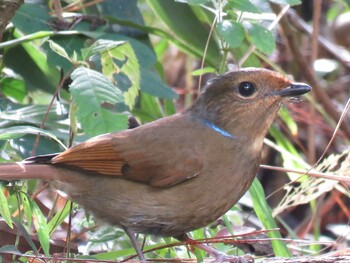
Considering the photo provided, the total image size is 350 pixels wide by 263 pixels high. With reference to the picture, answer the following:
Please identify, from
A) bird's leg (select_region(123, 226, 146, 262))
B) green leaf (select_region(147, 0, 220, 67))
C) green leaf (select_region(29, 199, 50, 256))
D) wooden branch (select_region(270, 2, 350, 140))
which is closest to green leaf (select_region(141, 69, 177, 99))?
green leaf (select_region(147, 0, 220, 67))

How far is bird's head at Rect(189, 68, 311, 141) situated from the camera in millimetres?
3648

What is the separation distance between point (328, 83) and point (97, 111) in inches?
164

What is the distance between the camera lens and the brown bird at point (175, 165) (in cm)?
354

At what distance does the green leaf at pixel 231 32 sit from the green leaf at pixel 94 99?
0.55 m

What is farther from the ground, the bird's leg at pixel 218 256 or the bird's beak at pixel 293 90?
the bird's beak at pixel 293 90

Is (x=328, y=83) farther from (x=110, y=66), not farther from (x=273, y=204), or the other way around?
(x=110, y=66)

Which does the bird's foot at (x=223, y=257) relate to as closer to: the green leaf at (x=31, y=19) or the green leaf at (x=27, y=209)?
the green leaf at (x=27, y=209)

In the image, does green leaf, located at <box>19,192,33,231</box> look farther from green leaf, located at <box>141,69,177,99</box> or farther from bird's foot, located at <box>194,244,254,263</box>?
green leaf, located at <box>141,69,177,99</box>

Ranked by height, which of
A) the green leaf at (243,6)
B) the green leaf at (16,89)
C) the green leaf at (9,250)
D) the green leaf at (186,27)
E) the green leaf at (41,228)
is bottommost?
the green leaf at (9,250)

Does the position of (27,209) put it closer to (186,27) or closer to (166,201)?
(166,201)

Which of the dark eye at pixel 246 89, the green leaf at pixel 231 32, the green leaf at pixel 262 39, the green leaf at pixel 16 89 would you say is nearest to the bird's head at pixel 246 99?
the dark eye at pixel 246 89

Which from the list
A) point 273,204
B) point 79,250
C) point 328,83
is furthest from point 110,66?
point 328,83

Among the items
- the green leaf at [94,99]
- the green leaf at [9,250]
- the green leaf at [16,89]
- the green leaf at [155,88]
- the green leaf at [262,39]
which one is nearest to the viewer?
the green leaf at [9,250]

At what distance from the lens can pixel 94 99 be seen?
3457mm
